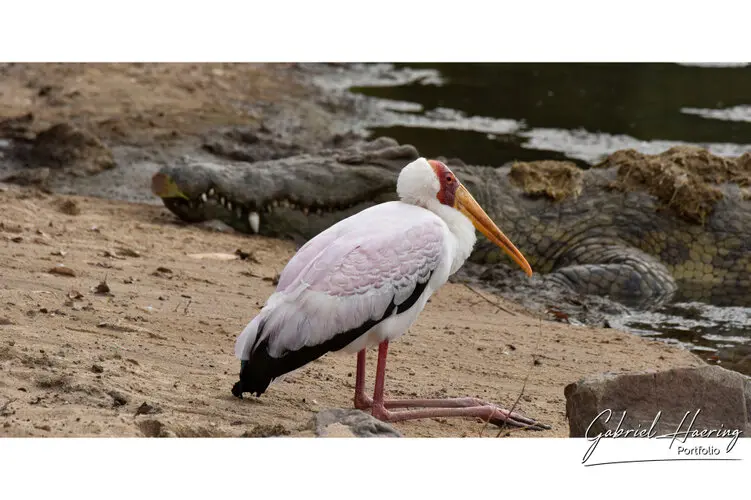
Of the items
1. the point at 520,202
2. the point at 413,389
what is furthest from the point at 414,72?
the point at 413,389

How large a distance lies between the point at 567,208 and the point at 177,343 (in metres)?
4.69

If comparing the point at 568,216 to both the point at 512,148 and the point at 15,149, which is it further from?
the point at 15,149

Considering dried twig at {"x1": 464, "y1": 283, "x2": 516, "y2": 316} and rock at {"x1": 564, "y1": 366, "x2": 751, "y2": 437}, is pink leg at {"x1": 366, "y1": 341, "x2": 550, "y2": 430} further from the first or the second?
dried twig at {"x1": 464, "y1": 283, "x2": 516, "y2": 316}

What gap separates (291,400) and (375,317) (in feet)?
2.19

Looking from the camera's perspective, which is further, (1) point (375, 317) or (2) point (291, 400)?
(2) point (291, 400)

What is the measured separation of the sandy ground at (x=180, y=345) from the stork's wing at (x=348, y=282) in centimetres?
41

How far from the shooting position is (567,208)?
8859 millimetres

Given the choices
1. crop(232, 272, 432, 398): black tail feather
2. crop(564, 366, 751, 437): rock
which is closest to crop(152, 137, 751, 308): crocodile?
crop(564, 366, 751, 437): rock

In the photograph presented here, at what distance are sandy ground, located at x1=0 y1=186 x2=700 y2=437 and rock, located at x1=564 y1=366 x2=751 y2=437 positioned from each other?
0.46 metres

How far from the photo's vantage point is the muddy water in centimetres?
1150

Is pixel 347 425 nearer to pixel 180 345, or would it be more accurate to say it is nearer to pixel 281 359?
pixel 281 359

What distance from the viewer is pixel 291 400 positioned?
14.9ft

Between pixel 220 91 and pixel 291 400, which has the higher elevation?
pixel 220 91

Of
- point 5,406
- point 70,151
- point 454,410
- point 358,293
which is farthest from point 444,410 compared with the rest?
point 70,151
